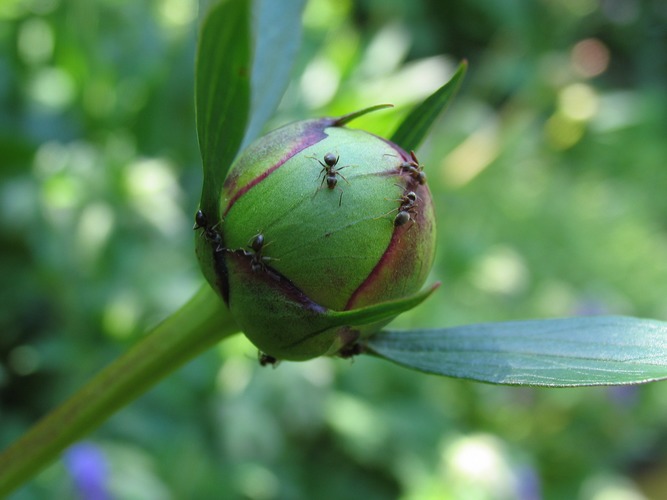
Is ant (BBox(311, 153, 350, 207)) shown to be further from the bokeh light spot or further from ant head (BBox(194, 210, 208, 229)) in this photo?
the bokeh light spot

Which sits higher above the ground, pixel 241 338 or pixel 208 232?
pixel 208 232

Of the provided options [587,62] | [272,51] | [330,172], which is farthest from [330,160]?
[587,62]

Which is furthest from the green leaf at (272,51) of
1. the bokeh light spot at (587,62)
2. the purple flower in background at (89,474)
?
the bokeh light spot at (587,62)

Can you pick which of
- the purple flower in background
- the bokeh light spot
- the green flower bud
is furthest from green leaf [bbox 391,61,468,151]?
the bokeh light spot

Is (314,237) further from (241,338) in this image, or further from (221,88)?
(241,338)

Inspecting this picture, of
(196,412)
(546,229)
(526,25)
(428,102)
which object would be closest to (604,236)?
(546,229)

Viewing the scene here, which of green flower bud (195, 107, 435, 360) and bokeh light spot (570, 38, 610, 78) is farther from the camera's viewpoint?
bokeh light spot (570, 38, 610, 78)
